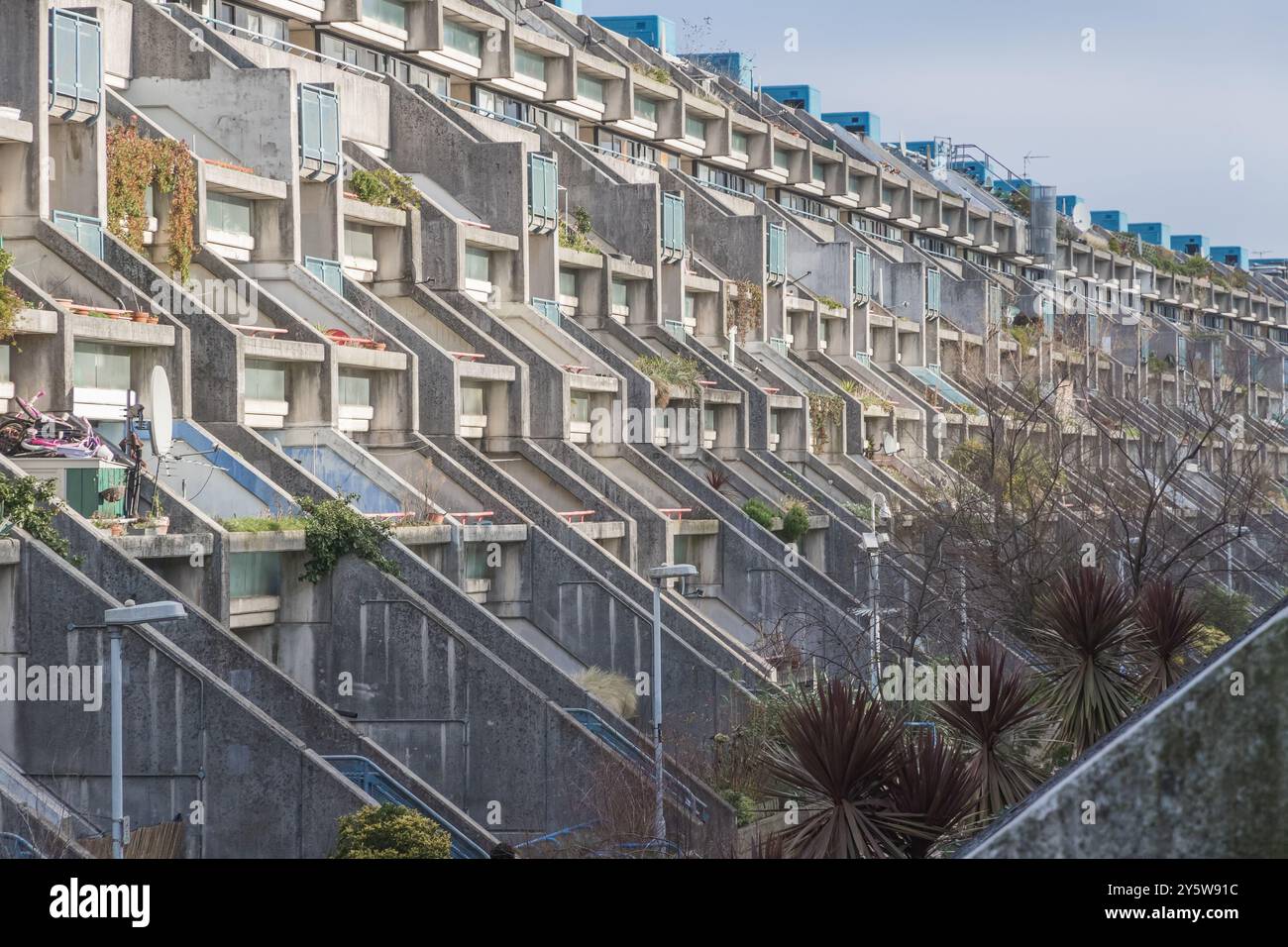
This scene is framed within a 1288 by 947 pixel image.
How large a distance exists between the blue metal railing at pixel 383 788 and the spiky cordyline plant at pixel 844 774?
1013cm

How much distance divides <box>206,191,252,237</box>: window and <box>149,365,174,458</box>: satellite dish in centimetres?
922

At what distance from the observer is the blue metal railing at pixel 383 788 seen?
24.1 meters

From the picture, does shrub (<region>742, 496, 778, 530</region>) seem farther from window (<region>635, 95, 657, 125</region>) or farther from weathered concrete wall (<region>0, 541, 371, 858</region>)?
window (<region>635, 95, 657, 125</region>)

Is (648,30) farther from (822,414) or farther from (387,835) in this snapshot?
(387,835)

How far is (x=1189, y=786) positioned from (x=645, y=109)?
209 ft

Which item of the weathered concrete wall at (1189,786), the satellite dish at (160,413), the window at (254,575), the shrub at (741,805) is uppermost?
the satellite dish at (160,413)

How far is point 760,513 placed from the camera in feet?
149

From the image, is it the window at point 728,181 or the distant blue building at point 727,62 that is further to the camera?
the distant blue building at point 727,62

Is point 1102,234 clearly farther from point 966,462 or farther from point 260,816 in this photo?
point 260,816

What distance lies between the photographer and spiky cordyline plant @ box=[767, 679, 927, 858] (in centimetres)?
1422

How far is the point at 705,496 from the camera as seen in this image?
44625mm

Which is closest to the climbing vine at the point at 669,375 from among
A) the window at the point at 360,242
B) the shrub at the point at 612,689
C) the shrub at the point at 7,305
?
the window at the point at 360,242

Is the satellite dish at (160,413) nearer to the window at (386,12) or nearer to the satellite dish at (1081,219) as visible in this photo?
the window at (386,12)

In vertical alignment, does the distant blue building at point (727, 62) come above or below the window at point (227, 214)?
above
